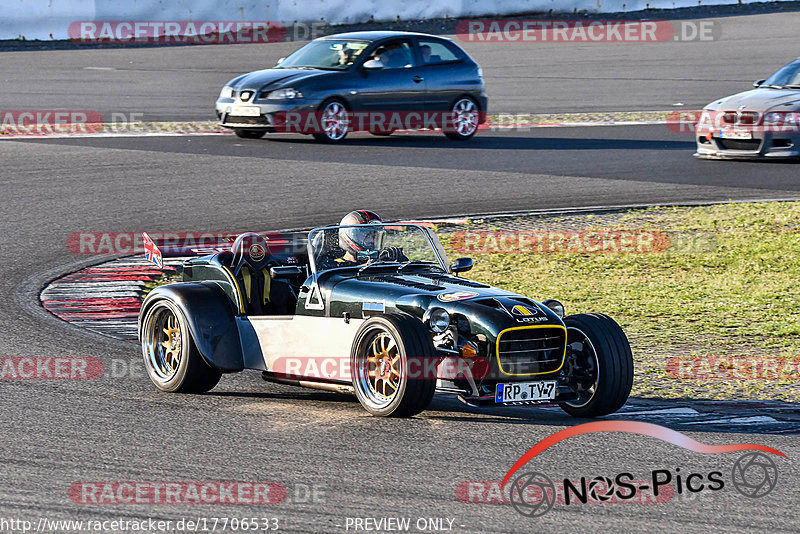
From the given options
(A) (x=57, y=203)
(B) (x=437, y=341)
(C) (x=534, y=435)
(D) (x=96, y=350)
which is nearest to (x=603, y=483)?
(C) (x=534, y=435)

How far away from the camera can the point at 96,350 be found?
927 centimetres

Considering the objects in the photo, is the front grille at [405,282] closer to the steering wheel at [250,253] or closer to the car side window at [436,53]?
the steering wheel at [250,253]

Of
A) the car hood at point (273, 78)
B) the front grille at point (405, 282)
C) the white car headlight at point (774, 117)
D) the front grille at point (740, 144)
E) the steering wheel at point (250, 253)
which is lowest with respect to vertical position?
the front grille at point (405, 282)

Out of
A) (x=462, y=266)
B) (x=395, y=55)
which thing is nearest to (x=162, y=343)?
(x=462, y=266)

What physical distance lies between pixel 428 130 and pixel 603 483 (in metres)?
17.0

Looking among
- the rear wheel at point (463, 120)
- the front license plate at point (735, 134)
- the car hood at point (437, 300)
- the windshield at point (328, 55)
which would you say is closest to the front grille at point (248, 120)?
the windshield at point (328, 55)

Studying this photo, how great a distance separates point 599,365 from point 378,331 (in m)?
1.29

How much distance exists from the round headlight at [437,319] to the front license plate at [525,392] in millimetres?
463

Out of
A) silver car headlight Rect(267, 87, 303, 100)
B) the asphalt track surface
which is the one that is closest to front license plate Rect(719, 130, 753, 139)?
the asphalt track surface

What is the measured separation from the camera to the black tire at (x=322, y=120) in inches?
771

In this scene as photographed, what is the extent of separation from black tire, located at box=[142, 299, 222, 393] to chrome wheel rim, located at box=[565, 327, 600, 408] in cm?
224

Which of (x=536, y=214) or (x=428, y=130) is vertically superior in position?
(x=428, y=130)

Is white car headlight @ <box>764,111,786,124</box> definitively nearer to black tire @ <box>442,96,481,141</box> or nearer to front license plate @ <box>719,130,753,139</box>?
front license plate @ <box>719,130,753,139</box>

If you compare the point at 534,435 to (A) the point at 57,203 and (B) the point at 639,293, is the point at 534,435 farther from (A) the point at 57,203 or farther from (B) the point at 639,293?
(A) the point at 57,203
